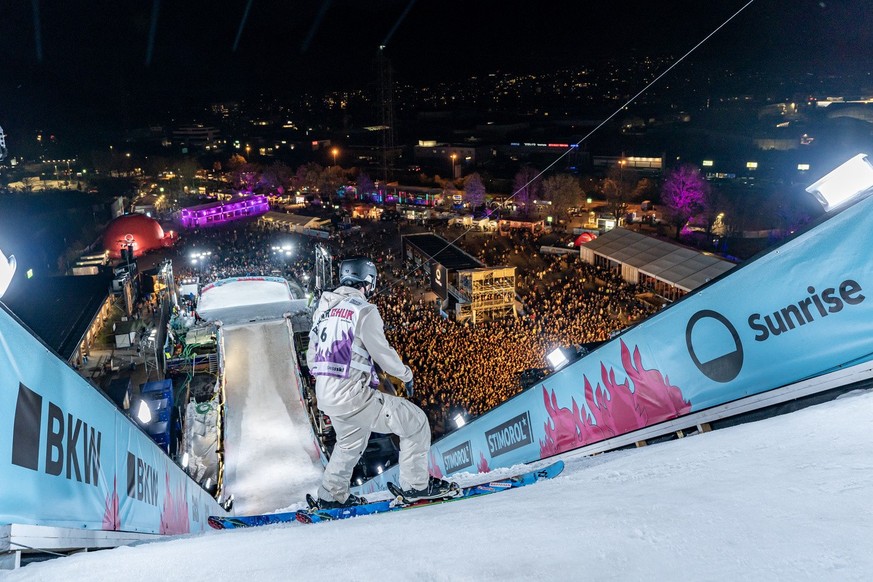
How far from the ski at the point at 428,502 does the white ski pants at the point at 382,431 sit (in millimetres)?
202

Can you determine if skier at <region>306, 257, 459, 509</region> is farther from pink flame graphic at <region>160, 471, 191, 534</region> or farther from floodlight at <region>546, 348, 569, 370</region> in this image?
floodlight at <region>546, 348, 569, 370</region>

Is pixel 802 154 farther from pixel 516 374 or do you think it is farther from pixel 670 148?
pixel 516 374

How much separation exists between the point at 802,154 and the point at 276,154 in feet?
170

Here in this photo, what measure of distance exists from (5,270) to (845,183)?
12.4 feet

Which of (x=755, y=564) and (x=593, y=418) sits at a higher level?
(x=593, y=418)

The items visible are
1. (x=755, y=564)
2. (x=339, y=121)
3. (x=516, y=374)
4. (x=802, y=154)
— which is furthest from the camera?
(x=339, y=121)

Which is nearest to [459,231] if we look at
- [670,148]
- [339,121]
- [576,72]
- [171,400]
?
[171,400]

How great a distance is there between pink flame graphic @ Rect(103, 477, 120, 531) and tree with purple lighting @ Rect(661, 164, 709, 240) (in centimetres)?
3053

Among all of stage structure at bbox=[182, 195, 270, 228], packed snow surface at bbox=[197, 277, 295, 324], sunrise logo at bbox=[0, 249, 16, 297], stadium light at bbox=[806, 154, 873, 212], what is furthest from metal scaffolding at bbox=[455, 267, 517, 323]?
stage structure at bbox=[182, 195, 270, 228]

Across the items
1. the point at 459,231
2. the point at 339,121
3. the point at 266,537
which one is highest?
the point at 339,121

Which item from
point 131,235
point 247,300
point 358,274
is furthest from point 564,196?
point 358,274

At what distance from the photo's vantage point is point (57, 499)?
6.85 feet

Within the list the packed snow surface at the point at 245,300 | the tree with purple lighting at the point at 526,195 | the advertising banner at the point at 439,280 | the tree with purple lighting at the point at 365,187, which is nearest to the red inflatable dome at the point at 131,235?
the packed snow surface at the point at 245,300

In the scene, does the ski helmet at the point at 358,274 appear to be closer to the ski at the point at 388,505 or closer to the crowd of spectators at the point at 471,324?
the ski at the point at 388,505
